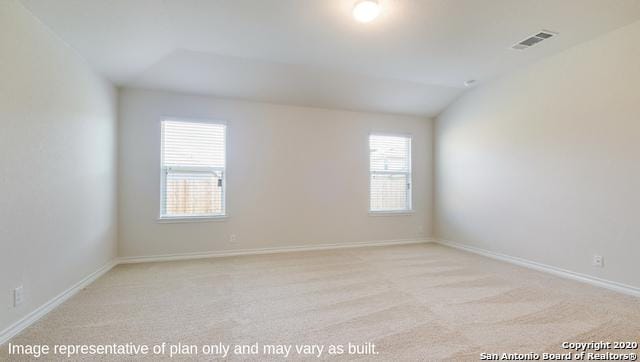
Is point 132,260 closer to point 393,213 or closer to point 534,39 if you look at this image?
point 393,213

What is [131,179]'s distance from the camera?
4262mm

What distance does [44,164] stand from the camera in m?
2.57

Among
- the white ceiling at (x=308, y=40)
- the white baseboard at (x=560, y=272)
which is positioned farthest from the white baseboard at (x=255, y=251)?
the white ceiling at (x=308, y=40)

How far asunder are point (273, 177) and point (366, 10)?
291cm

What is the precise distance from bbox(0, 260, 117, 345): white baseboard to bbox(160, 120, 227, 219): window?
47.0 inches

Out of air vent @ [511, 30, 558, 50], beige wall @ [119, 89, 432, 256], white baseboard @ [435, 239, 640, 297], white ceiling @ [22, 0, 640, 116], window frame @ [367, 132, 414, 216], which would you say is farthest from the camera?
window frame @ [367, 132, 414, 216]

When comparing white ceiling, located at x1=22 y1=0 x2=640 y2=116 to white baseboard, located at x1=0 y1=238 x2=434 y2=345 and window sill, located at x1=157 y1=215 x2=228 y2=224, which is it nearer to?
window sill, located at x1=157 y1=215 x2=228 y2=224

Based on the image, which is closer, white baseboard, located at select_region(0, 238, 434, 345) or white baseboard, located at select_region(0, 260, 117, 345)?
white baseboard, located at select_region(0, 260, 117, 345)

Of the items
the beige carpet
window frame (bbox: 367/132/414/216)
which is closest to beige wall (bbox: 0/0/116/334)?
the beige carpet

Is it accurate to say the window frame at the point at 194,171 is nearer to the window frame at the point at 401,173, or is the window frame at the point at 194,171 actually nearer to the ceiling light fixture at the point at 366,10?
the window frame at the point at 401,173

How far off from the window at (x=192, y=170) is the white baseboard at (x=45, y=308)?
3.92ft

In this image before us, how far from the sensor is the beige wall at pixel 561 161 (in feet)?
10.2

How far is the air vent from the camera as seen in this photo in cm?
327

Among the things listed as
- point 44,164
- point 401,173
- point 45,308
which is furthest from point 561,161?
point 45,308
